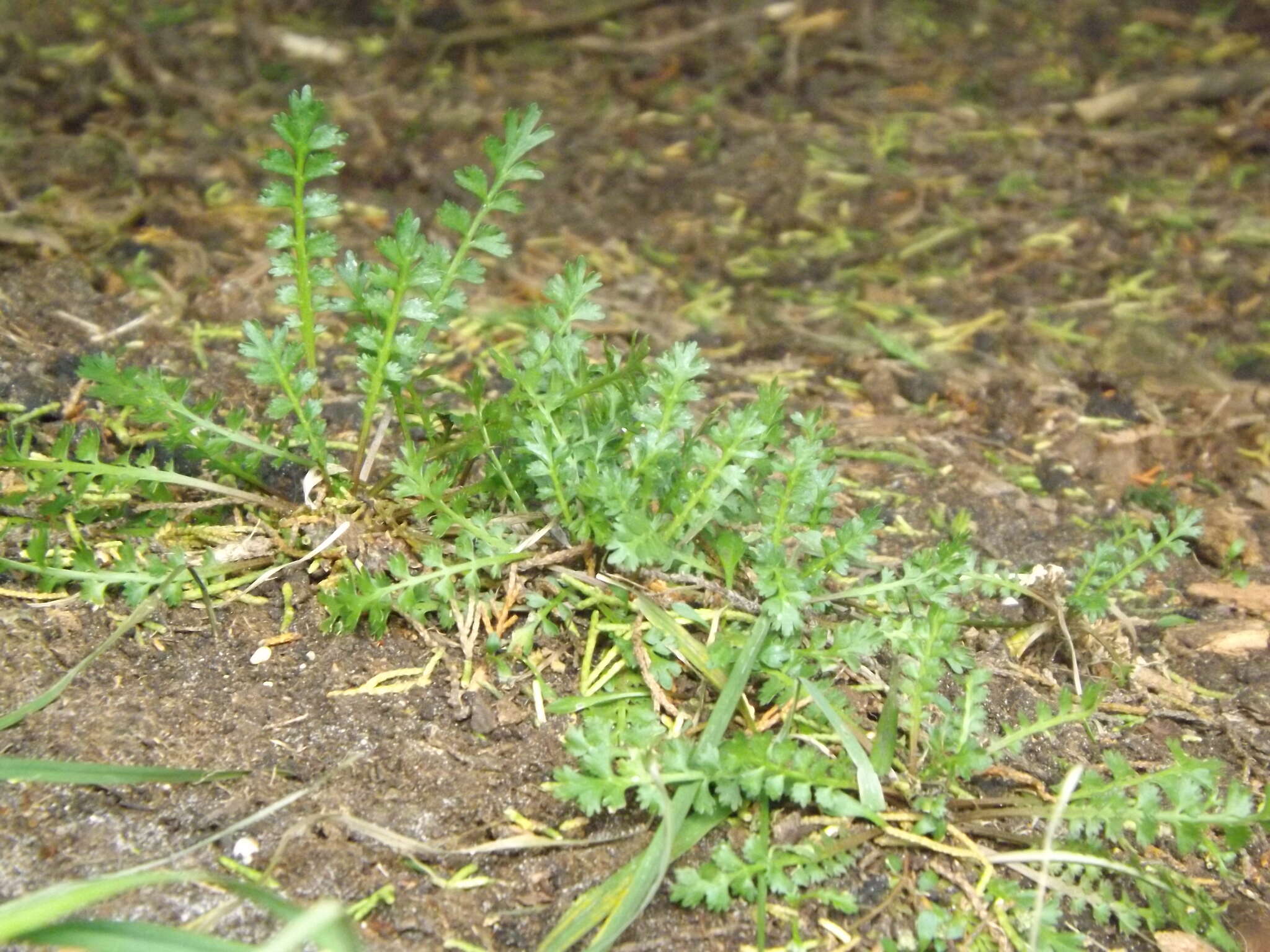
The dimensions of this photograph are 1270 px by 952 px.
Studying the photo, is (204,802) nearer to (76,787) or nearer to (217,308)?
(76,787)

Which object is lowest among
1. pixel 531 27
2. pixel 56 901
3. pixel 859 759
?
pixel 859 759

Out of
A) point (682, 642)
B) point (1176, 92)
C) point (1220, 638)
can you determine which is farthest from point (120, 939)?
point (1176, 92)

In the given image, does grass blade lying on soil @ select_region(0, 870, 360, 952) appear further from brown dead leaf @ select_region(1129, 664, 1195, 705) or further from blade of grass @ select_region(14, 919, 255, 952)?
brown dead leaf @ select_region(1129, 664, 1195, 705)

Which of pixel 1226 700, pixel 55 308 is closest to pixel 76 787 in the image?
pixel 55 308

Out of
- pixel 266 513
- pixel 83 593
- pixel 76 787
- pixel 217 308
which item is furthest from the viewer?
pixel 217 308

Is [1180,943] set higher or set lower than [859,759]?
lower

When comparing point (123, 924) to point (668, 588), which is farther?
point (668, 588)

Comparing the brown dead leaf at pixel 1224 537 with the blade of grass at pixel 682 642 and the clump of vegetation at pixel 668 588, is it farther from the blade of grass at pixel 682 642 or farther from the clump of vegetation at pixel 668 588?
the blade of grass at pixel 682 642

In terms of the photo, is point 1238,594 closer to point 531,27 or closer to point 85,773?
point 85,773
